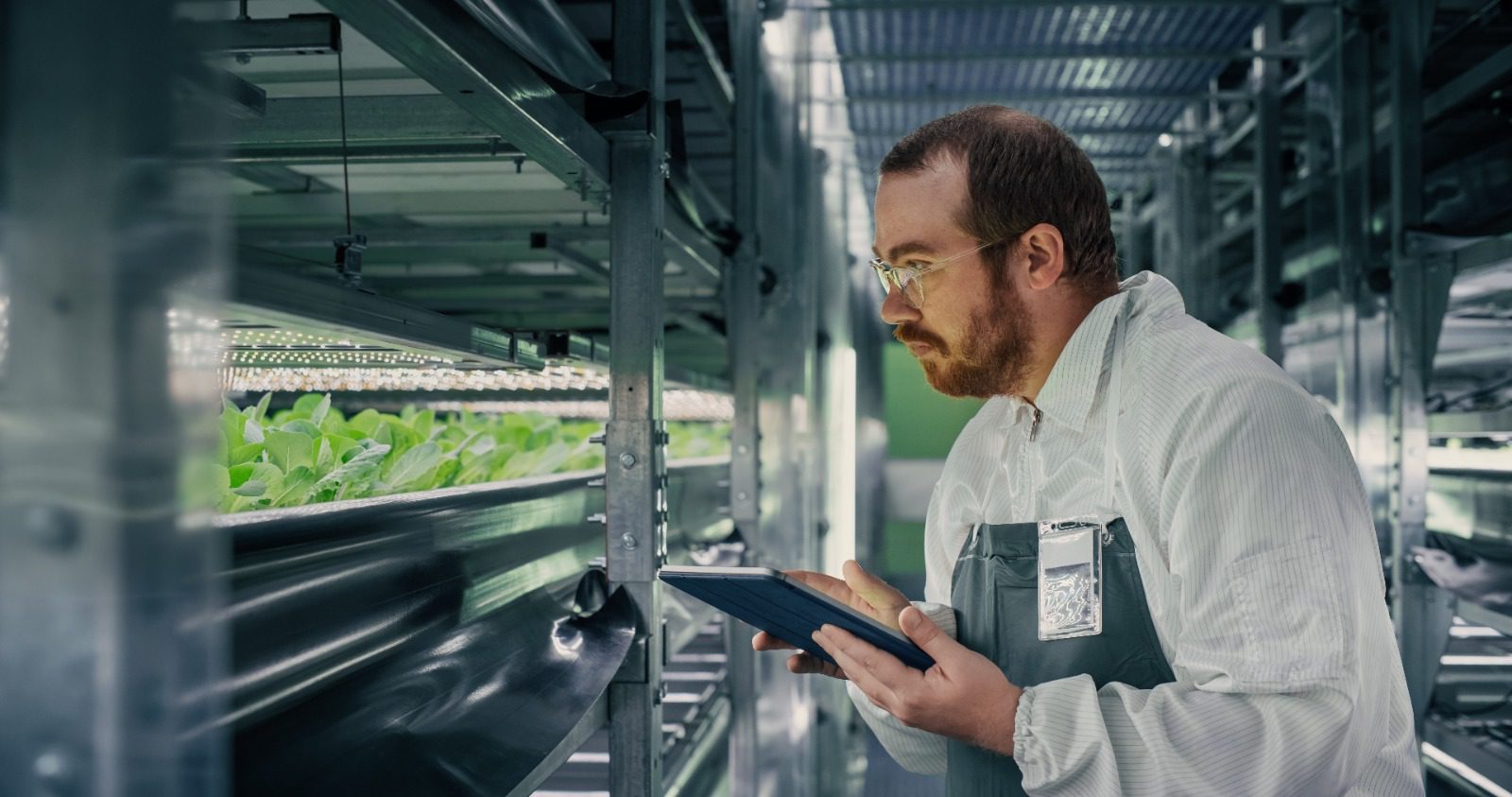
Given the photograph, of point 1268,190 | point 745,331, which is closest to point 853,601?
point 745,331

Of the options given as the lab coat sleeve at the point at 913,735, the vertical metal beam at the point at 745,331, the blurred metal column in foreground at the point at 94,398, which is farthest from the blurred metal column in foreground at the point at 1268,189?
the blurred metal column in foreground at the point at 94,398

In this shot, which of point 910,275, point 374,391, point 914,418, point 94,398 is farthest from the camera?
point 914,418

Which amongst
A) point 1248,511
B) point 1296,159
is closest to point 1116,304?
point 1248,511

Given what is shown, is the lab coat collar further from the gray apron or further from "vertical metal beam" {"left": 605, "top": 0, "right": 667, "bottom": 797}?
"vertical metal beam" {"left": 605, "top": 0, "right": 667, "bottom": 797}

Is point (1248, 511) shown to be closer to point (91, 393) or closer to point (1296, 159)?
point (91, 393)

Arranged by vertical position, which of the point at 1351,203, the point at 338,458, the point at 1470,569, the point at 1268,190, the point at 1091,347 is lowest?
the point at 1470,569

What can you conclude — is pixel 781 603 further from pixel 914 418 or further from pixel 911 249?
pixel 914 418

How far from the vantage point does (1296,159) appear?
5.94 metres

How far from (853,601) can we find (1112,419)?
45 cm

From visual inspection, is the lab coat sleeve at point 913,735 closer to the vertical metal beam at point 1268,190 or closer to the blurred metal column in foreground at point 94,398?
the blurred metal column in foreground at point 94,398

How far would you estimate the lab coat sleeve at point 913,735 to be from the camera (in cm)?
154

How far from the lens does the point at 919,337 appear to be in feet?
4.84

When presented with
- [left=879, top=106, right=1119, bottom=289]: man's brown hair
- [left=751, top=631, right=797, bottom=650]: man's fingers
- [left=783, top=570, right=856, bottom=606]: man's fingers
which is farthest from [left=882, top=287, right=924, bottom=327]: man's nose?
[left=751, top=631, right=797, bottom=650]: man's fingers

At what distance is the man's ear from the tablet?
48 centimetres
